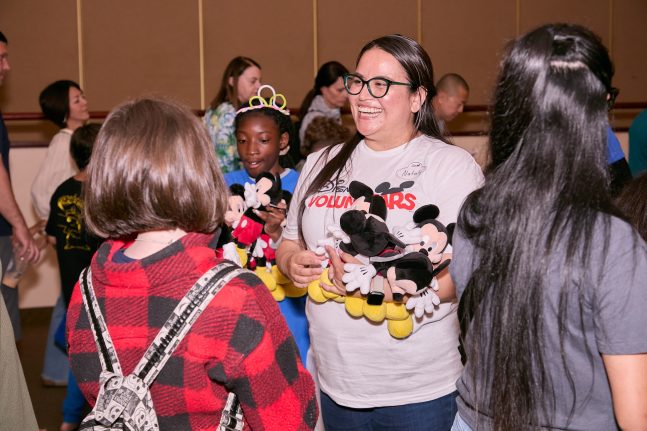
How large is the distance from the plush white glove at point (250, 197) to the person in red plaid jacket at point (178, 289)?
1040 millimetres

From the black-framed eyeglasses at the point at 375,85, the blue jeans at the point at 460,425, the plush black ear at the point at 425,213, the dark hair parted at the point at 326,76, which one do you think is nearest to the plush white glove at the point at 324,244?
the plush black ear at the point at 425,213

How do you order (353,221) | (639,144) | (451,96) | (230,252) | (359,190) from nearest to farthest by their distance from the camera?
(353,221) < (359,190) < (230,252) < (639,144) < (451,96)

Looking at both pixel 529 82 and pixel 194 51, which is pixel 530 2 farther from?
pixel 529 82

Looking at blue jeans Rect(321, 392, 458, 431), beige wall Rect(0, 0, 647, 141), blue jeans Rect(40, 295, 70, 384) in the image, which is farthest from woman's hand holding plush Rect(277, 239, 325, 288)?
beige wall Rect(0, 0, 647, 141)

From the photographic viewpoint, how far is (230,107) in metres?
3.94

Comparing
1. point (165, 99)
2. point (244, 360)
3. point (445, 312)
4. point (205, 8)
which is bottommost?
point (445, 312)

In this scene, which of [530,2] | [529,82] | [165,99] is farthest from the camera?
[530,2]

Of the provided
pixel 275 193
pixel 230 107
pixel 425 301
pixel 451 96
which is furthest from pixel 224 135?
pixel 425 301

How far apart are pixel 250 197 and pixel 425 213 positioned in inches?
27.3

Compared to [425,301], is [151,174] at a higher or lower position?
higher

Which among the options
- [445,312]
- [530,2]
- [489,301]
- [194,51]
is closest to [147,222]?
[489,301]

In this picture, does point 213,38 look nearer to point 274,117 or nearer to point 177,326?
point 274,117

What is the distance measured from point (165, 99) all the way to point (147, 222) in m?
0.21

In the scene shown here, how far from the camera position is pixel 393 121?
1.89 metres
